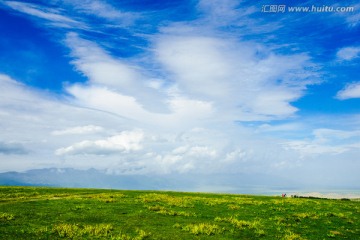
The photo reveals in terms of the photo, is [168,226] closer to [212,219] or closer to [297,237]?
[212,219]

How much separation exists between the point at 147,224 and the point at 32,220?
9.57 meters

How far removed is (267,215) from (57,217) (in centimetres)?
2194

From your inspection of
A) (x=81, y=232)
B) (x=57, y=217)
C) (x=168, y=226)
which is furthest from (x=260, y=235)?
(x=57, y=217)

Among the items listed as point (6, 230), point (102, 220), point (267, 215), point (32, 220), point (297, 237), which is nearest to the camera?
point (6, 230)

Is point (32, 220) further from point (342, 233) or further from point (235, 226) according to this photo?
point (342, 233)

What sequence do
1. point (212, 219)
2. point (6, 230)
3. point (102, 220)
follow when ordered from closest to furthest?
point (6, 230) → point (102, 220) → point (212, 219)

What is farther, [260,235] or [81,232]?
[260,235]

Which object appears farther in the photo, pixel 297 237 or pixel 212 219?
pixel 212 219

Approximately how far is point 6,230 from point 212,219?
17.7 meters

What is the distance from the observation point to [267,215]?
33625 millimetres

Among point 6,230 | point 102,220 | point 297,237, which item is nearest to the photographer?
point 6,230

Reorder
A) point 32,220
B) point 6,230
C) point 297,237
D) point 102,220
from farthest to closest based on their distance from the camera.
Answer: point 102,220 < point 32,220 < point 297,237 < point 6,230

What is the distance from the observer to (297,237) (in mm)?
22406

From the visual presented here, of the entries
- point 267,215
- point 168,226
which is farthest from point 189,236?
point 267,215
